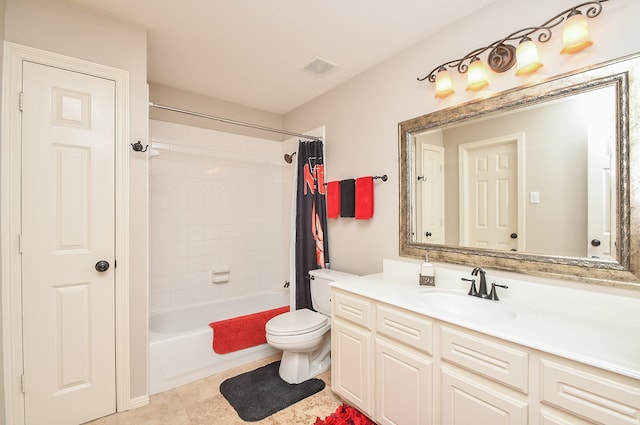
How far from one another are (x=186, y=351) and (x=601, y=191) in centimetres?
268

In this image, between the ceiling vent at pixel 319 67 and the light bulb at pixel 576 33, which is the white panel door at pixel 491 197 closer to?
the light bulb at pixel 576 33

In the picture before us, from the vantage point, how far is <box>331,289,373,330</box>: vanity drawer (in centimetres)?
169

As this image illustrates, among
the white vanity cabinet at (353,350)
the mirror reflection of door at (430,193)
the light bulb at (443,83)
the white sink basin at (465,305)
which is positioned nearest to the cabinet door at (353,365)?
the white vanity cabinet at (353,350)

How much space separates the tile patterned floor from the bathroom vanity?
19cm

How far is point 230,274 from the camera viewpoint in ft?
10.2

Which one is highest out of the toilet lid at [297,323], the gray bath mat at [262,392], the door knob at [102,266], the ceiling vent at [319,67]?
the ceiling vent at [319,67]

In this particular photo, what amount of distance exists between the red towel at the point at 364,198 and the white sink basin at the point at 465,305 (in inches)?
30.5

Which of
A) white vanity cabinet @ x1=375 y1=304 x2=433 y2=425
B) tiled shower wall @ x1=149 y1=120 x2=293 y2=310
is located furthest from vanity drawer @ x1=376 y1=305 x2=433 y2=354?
tiled shower wall @ x1=149 y1=120 x2=293 y2=310

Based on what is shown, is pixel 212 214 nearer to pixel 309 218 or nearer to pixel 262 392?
pixel 309 218

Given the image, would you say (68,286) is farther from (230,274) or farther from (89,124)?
(230,274)

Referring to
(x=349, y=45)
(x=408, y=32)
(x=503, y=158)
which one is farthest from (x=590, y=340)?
(x=349, y=45)

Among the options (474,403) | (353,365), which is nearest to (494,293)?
(474,403)

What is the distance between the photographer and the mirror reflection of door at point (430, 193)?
6.39 ft

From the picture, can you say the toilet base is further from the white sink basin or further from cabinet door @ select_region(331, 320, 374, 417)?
the white sink basin
